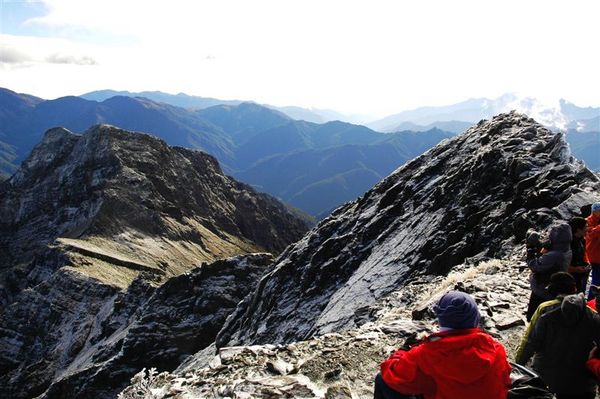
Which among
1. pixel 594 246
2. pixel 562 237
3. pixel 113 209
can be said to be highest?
pixel 562 237

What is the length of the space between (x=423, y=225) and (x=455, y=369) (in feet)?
105

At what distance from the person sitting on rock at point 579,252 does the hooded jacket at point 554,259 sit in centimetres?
112

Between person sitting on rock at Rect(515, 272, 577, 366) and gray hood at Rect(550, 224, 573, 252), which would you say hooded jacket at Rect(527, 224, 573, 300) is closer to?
gray hood at Rect(550, 224, 573, 252)

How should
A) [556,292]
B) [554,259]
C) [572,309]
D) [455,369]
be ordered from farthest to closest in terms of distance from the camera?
[554,259] → [556,292] → [572,309] → [455,369]

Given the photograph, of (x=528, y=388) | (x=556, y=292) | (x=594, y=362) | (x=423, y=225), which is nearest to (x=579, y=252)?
(x=556, y=292)

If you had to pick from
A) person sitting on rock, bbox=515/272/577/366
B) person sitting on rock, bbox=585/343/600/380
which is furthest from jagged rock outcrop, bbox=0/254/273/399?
person sitting on rock, bbox=585/343/600/380

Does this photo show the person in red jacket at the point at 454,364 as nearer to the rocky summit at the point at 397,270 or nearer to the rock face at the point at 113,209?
the rocky summit at the point at 397,270

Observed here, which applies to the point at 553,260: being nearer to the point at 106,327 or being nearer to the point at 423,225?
the point at 423,225

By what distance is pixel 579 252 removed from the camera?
12.7m

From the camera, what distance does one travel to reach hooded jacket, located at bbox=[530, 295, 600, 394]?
7844 mm

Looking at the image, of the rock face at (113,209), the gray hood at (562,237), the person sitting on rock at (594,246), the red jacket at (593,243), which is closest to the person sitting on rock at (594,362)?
the gray hood at (562,237)

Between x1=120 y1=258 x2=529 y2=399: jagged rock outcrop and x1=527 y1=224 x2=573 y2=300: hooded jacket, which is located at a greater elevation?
x1=527 y1=224 x2=573 y2=300: hooded jacket

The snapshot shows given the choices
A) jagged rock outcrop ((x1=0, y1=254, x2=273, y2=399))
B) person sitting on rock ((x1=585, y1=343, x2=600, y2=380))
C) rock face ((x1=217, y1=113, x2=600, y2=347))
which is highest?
person sitting on rock ((x1=585, y1=343, x2=600, y2=380))

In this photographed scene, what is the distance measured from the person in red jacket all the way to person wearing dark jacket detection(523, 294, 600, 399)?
6.82ft
